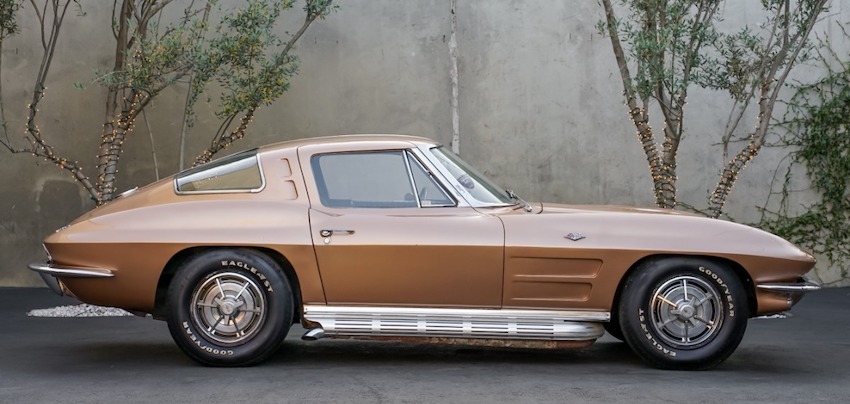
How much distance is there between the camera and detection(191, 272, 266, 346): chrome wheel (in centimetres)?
707

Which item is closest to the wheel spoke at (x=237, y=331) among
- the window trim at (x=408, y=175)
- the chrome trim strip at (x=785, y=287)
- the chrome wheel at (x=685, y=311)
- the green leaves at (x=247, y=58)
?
the window trim at (x=408, y=175)

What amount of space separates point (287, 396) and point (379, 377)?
0.77m

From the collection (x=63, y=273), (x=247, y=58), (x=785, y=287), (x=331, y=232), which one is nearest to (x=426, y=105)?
(x=247, y=58)

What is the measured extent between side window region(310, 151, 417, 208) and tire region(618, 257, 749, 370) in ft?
4.79

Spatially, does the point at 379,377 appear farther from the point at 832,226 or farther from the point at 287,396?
the point at 832,226

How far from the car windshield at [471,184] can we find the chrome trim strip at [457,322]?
2.28ft

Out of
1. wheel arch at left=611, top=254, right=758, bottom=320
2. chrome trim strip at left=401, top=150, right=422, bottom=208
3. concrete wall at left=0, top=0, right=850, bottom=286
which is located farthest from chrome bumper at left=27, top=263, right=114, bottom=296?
concrete wall at left=0, top=0, right=850, bottom=286

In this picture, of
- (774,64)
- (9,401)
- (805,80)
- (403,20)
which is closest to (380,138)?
(9,401)

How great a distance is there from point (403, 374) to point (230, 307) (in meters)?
1.10

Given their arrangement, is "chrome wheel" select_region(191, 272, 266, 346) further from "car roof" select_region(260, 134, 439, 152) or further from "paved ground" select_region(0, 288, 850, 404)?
"car roof" select_region(260, 134, 439, 152)

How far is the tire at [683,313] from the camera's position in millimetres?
7012

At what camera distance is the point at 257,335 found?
707 centimetres

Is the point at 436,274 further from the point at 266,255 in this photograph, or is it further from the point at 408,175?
the point at 266,255

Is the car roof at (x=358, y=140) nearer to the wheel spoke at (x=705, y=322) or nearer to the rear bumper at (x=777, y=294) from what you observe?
the wheel spoke at (x=705, y=322)
